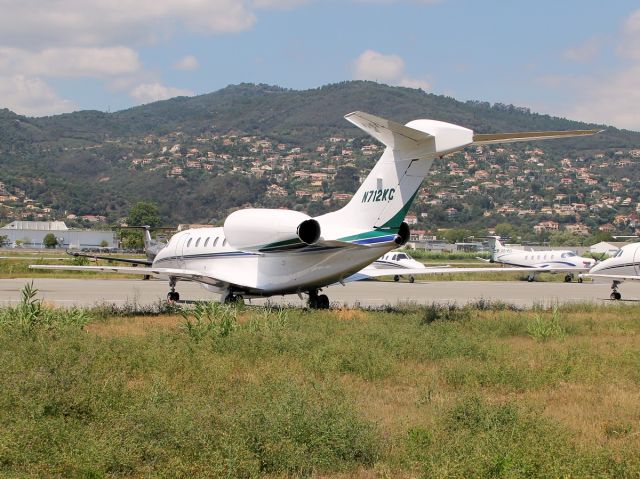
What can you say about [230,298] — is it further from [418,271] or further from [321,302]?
[418,271]

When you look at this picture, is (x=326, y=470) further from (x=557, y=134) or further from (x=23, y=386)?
(x=557, y=134)

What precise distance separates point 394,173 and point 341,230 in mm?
2112

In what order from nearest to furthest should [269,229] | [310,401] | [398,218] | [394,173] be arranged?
[310,401] < [394,173] < [398,218] < [269,229]

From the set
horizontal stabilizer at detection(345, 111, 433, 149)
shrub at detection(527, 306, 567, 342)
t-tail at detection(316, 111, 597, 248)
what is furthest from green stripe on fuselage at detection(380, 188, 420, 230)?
shrub at detection(527, 306, 567, 342)

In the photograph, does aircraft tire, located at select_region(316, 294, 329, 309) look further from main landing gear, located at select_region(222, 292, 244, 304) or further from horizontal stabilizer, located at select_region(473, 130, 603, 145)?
horizontal stabilizer, located at select_region(473, 130, 603, 145)

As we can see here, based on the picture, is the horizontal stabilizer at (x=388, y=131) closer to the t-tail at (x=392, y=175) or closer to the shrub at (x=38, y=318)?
the t-tail at (x=392, y=175)

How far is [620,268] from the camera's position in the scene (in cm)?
3222

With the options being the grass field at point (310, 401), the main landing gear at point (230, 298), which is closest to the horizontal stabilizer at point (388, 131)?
the grass field at point (310, 401)

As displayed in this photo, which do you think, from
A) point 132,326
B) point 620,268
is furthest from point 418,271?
point 620,268

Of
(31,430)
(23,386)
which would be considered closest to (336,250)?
(23,386)

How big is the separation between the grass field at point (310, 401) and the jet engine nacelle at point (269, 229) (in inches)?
162

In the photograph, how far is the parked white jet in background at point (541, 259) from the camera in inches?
2040

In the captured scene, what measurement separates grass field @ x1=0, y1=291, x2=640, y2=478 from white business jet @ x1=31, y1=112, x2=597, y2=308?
3710 millimetres

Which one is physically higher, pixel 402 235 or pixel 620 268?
pixel 402 235
